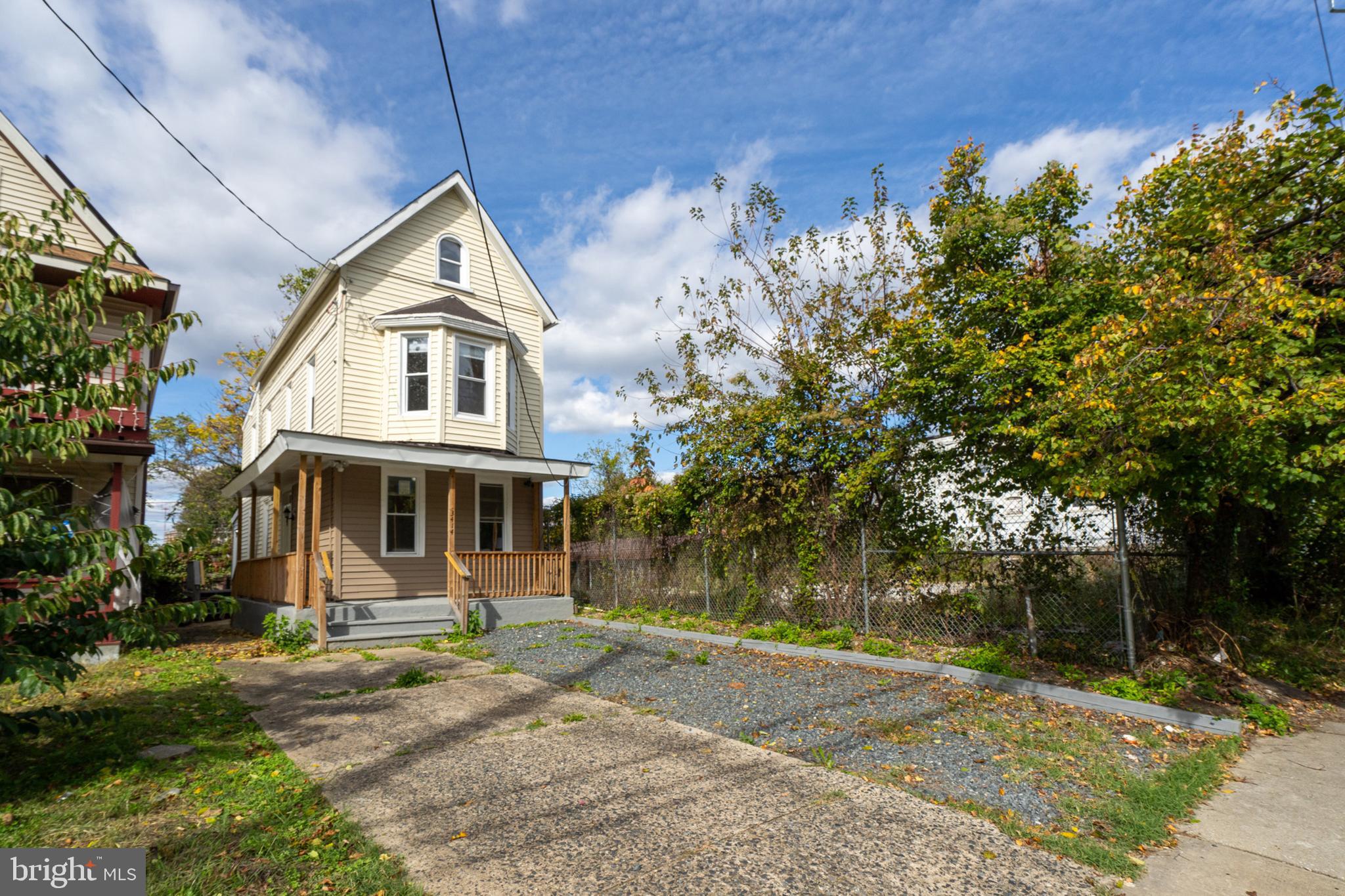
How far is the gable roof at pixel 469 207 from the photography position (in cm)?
1354

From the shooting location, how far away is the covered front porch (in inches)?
443

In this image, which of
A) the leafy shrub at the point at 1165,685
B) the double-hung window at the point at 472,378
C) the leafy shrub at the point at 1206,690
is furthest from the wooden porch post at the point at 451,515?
the leafy shrub at the point at 1206,690

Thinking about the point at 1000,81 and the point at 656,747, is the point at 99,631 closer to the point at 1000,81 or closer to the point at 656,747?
the point at 656,747

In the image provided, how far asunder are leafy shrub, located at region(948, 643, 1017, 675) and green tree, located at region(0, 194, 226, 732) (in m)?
7.24

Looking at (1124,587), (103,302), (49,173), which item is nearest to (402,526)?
(103,302)

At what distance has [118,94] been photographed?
24.6ft

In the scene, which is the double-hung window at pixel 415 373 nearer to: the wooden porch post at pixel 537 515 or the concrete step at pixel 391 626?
the wooden porch post at pixel 537 515

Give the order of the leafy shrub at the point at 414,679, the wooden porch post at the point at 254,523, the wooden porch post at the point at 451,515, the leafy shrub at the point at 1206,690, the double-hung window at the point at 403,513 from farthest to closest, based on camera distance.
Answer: the wooden porch post at the point at 254,523 → the double-hung window at the point at 403,513 → the wooden porch post at the point at 451,515 → the leafy shrub at the point at 414,679 → the leafy shrub at the point at 1206,690

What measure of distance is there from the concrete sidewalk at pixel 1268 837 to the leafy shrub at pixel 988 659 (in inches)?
89.8

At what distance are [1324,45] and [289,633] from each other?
14.6 metres

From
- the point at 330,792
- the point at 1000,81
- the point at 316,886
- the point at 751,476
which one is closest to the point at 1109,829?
the point at 316,886

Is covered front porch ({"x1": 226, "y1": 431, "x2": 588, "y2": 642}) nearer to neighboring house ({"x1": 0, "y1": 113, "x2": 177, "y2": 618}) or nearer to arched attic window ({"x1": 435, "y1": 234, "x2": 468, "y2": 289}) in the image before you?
neighboring house ({"x1": 0, "y1": 113, "x2": 177, "y2": 618})

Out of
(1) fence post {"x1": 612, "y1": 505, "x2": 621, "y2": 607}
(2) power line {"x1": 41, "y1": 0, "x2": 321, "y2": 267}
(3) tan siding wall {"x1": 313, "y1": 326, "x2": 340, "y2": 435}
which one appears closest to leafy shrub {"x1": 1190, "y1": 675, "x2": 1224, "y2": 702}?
(1) fence post {"x1": 612, "y1": 505, "x2": 621, "y2": 607}

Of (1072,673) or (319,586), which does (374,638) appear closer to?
(319,586)
